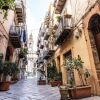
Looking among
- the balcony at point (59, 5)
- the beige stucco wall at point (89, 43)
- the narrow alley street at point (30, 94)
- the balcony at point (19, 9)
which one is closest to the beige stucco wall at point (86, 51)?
the beige stucco wall at point (89, 43)

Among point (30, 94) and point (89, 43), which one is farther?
point (30, 94)

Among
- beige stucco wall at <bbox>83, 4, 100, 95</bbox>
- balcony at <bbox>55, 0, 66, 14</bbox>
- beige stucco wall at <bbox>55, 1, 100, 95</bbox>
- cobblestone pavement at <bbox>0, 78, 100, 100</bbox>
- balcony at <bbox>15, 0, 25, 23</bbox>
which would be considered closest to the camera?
cobblestone pavement at <bbox>0, 78, 100, 100</bbox>

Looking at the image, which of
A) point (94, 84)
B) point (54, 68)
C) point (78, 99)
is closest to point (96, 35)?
point (94, 84)

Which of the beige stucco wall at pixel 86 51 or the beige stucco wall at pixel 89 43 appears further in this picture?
the beige stucco wall at pixel 86 51

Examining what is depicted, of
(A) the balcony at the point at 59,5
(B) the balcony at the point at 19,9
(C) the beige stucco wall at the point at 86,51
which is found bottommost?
(C) the beige stucco wall at the point at 86,51

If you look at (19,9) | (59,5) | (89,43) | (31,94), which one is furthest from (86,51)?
(19,9)

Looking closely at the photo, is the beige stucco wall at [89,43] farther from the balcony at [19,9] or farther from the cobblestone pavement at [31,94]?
the balcony at [19,9]

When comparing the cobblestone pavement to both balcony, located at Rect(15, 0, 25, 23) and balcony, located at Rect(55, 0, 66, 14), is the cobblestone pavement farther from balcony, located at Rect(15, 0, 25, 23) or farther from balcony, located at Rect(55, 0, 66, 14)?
balcony, located at Rect(15, 0, 25, 23)

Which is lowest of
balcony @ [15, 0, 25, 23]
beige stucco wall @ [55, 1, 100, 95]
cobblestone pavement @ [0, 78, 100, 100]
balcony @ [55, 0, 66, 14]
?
cobblestone pavement @ [0, 78, 100, 100]

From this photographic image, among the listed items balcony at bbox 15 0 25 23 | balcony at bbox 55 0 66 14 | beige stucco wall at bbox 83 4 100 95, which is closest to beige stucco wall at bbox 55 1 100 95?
beige stucco wall at bbox 83 4 100 95

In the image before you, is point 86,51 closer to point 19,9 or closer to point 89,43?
point 89,43

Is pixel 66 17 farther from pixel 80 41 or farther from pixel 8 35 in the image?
pixel 8 35

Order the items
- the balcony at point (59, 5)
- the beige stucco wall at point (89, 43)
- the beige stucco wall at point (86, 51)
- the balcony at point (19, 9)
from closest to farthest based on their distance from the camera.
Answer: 1. the beige stucco wall at point (89, 43)
2. the beige stucco wall at point (86, 51)
3. the balcony at point (59, 5)
4. the balcony at point (19, 9)

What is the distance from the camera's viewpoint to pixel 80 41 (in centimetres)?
992
